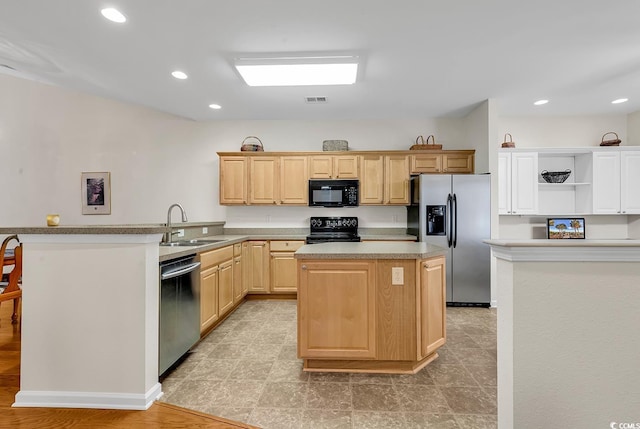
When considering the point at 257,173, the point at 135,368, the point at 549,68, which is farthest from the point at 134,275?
the point at 549,68

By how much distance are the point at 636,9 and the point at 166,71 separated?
→ 4.19 meters

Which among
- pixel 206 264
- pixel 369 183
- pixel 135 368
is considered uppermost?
pixel 369 183

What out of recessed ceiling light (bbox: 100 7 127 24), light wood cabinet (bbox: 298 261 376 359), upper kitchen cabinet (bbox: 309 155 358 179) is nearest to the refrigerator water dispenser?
upper kitchen cabinet (bbox: 309 155 358 179)

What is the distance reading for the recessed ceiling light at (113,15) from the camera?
218 centimetres

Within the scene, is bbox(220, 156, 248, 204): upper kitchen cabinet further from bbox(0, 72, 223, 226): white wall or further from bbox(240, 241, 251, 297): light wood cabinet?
bbox(240, 241, 251, 297): light wood cabinet

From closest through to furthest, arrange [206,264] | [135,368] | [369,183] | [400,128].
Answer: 1. [135,368]
2. [206,264]
3. [369,183]
4. [400,128]

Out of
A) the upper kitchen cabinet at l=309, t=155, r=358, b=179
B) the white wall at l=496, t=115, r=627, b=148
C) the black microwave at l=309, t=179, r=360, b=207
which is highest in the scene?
the white wall at l=496, t=115, r=627, b=148

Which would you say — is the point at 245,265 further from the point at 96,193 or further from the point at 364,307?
the point at 96,193

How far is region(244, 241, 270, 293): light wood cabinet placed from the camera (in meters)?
4.35

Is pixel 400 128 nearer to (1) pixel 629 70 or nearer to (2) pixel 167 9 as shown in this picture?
(1) pixel 629 70

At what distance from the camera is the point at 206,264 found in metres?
2.90

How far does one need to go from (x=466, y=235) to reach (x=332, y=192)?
78.8 inches

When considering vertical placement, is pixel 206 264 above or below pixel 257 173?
below

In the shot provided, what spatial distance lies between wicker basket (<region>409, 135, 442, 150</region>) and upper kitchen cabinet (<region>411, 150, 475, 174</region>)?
9 cm
